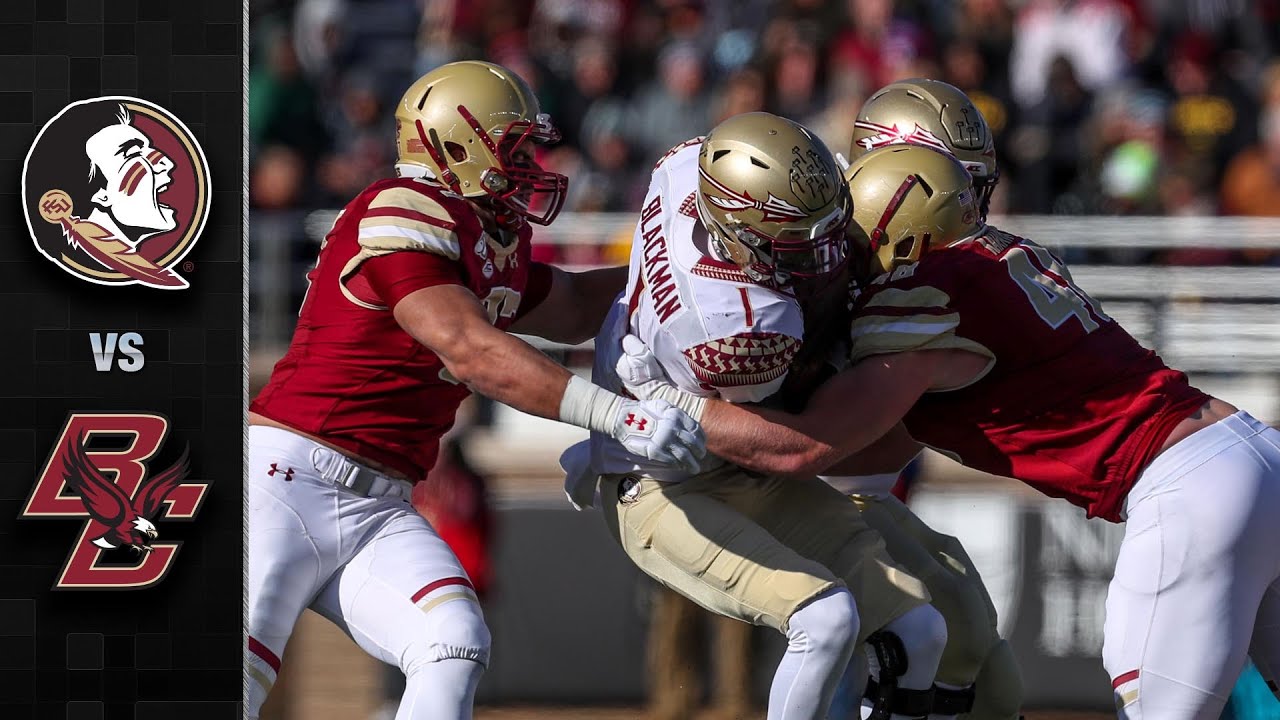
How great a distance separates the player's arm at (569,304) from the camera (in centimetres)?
514

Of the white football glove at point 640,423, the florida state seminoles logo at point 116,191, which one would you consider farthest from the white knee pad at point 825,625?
the florida state seminoles logo at point 116,191

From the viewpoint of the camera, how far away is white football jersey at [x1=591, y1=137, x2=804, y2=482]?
410 cm

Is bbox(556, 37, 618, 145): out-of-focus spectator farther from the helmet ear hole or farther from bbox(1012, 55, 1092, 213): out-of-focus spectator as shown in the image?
the helmet ear hole

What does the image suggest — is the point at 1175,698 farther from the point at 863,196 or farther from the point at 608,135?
the point at 608,135

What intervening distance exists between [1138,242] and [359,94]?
4371 millimetres

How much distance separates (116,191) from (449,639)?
1352mm

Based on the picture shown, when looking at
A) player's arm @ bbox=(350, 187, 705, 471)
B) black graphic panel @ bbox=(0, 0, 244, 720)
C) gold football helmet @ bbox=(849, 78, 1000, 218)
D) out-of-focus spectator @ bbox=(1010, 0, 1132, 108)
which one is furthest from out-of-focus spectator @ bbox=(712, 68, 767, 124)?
black graphic panel @ bbox=(0, 0, 244, 720)

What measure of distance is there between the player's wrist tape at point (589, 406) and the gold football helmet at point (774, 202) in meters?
0.44

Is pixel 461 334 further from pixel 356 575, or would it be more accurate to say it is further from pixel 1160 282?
pixel 1160 282

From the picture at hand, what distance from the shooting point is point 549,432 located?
8.97m

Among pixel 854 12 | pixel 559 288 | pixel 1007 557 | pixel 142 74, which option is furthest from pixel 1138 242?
pixel 142 74

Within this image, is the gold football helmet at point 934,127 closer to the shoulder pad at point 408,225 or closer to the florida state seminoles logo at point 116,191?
the shoulder pad at point 408,225

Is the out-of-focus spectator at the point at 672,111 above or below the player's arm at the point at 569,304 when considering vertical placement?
below

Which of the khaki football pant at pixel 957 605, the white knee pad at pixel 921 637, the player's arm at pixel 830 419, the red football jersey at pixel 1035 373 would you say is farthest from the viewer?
the khaki football pant at pixel 957 605
